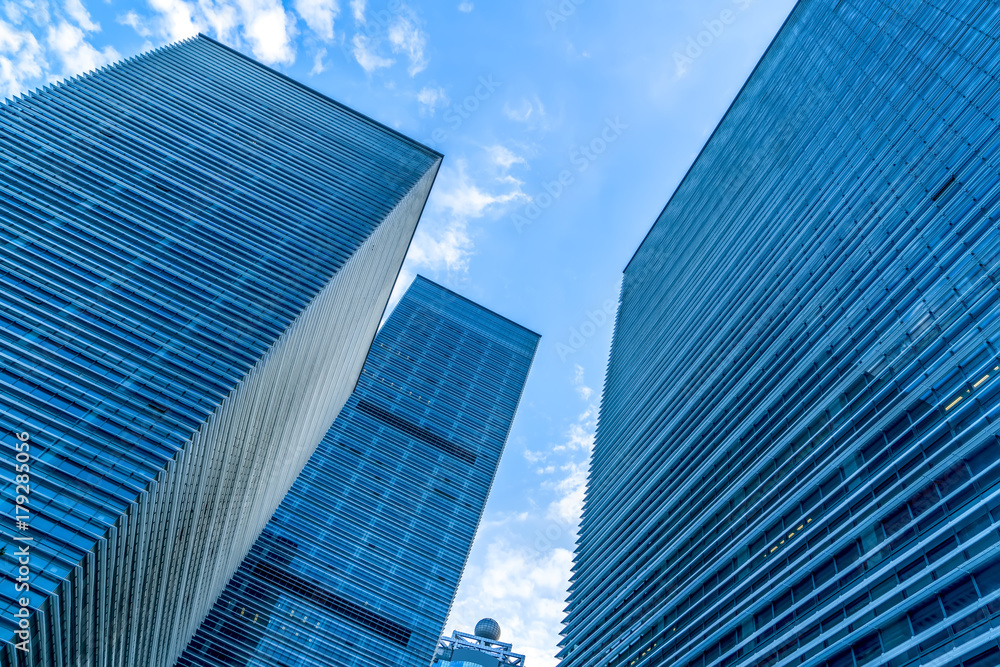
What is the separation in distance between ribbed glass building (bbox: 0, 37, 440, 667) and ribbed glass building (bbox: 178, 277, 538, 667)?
19.3m

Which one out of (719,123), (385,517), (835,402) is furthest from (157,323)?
(719,123)

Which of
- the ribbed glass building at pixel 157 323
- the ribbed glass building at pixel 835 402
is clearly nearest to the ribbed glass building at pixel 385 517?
the ribbed glass building at pixel 157 323

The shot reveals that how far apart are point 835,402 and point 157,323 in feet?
172

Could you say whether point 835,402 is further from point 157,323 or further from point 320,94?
point 320,94

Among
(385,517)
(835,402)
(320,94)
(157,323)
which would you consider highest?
(320,94)

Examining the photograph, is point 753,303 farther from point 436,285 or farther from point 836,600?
point 436,285

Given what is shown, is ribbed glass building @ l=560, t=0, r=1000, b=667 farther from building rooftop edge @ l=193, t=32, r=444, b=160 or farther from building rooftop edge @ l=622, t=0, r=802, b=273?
building rooftop edge @ l=193, t=32, r=444, b=160

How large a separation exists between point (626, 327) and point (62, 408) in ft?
319

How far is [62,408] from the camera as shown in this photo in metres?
42.1

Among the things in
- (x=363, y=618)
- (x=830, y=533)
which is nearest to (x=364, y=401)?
(x=363, y=618)

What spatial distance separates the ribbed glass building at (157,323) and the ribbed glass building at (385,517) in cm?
1927

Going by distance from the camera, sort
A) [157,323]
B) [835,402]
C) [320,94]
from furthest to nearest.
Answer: [320,94]
[157,323]
[835,402]

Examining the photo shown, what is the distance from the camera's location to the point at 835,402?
45125 millimetres

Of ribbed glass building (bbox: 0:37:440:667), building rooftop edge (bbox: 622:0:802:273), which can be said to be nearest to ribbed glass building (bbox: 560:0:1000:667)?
building rooftop edge (bbox: 622:0:802:273)
